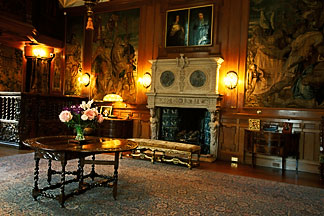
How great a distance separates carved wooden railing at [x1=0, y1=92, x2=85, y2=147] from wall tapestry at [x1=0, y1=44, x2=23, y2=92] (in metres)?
4.20

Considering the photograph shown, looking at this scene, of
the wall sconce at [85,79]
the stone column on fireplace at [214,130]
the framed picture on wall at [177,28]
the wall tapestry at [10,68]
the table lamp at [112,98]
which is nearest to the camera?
the stone column on fireplace at [214,130]

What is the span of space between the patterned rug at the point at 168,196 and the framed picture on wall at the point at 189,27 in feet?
13.0

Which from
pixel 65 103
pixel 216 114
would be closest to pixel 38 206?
pixel 216 114

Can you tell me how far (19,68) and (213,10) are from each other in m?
9.16

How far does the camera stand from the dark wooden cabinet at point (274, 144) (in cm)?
574

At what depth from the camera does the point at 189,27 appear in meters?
7.59

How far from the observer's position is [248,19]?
6.84 m

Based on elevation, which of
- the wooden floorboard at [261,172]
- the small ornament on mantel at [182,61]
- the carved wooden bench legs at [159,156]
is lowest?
the wooden floorboard at [261,172]

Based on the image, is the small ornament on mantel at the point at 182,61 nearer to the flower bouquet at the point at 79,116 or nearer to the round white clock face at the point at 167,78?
the round white clock face at the point at 167,78

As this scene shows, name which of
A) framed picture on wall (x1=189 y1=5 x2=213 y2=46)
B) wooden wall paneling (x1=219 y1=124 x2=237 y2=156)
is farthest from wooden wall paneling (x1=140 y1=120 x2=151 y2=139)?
framed picture on wall (x1=189 y1=5 x2=213 y2=46)

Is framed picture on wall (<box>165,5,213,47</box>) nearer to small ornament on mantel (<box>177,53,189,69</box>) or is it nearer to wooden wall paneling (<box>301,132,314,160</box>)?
small ornament on mantel (<box>177,53,189,69</box>)

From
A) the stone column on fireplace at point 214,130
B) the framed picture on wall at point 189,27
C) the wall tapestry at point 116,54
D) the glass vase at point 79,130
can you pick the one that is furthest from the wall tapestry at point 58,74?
the glass vase at point 79,130

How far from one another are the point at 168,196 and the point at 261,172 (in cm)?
286

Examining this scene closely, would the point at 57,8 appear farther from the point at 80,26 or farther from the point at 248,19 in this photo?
the point at 248,19
